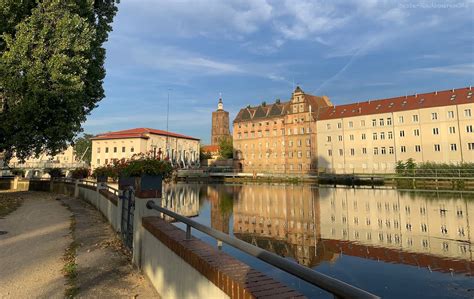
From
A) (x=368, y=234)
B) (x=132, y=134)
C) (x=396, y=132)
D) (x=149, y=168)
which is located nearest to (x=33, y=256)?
(x=149, y=168)

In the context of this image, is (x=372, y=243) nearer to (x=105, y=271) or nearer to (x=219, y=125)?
(x=105, y=271)

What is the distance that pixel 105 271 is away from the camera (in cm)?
579

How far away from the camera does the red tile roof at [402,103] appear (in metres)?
53.8

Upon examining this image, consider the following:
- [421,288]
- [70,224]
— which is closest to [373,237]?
[421,288]

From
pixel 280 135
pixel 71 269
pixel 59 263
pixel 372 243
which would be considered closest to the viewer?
pixel 71 269

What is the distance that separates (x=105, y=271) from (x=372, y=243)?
9.53 m

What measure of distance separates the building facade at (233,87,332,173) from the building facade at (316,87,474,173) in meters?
2.96

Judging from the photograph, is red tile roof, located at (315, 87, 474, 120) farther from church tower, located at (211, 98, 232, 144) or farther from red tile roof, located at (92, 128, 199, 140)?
church tower, located at (211, 98, 232, 144)

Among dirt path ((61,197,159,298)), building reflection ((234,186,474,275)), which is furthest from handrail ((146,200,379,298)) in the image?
building reflection ((234,186,474,275))

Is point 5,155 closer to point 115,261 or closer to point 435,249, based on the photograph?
point 115,261

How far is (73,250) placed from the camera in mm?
7219

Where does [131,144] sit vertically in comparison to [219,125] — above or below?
below

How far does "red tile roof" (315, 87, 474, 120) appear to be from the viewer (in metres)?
53.8

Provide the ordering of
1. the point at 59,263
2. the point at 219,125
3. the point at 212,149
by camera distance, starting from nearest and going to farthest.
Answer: the point at 59,263 < the point at 212,149 < the point at 219,125
